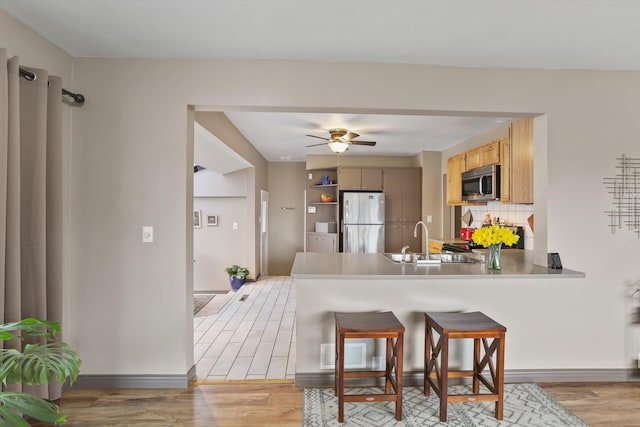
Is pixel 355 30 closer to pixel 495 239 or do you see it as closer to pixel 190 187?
pixel 190 187

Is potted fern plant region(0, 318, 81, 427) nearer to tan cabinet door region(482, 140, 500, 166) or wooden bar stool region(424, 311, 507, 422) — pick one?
wooden bar stool region(424, 311, 507, 422)

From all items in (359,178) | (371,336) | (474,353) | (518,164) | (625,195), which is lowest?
(474,353)

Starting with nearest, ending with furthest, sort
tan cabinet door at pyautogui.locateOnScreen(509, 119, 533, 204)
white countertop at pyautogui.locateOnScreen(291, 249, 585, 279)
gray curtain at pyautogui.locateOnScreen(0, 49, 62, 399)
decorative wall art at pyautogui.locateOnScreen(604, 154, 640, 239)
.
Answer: gray curtain at pyautogui.locateOnScreen(0, 49, 62, 399) < white countertop at pyautogui.locateOnScreen(291, 249, 585, 279) < decorative wall art at pyautogui.locateOnScreen(604, 154, 640, 239) < tan cabinet door at pyautogui.locateOnScreen(509, 119, 533, 204)

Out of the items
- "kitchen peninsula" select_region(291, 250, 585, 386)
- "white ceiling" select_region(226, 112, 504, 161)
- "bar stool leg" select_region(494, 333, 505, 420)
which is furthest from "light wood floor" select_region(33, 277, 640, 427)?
"white ceiling" select_region(226, 112, 504, 161)

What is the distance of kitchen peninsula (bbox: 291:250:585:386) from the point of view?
271 centimetres

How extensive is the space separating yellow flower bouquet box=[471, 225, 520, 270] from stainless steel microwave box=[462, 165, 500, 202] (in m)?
1.71

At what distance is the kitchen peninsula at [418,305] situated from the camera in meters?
2.71

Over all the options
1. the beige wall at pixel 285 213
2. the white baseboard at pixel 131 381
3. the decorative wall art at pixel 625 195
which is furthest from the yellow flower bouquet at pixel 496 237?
the beige wall at pixel 285 213

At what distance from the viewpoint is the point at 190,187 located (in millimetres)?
2771

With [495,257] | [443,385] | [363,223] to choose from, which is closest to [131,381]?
[443,385]

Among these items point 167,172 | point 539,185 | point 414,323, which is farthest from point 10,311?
point 539,185

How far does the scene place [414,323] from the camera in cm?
273

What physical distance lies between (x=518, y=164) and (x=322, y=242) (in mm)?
3981

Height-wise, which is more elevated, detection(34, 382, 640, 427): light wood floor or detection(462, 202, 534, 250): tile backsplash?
detection(462, 202, 534, 250): tile backsplash
